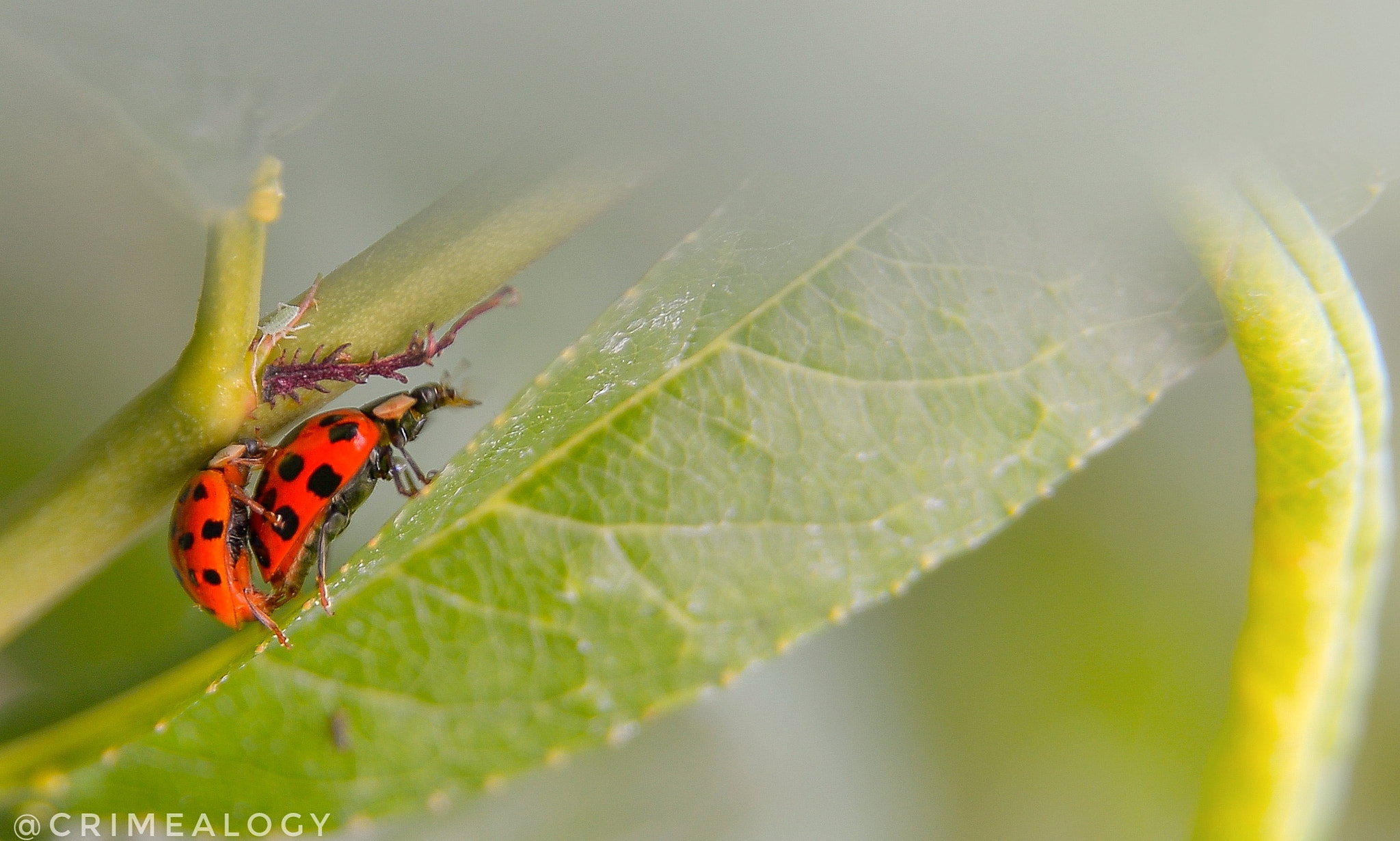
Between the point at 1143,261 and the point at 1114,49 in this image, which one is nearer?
the point at 1114,49

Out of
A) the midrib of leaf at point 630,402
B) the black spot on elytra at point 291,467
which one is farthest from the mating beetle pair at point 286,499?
the midrib of leaf at point 630,402

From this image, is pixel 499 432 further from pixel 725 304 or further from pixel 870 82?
pixel 870 82

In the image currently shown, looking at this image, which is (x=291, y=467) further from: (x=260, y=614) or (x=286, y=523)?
(x=260, y=614)

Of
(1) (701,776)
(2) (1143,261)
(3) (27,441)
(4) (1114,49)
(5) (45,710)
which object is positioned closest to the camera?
(4) (1114,49)

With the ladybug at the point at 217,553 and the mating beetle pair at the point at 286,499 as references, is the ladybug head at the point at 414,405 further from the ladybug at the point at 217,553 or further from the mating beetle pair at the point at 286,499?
the ladybug at the point at 217,553

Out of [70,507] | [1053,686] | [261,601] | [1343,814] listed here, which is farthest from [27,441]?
[1343,814]

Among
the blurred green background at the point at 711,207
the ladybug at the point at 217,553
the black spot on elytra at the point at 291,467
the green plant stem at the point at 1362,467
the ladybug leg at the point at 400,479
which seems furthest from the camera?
the ladybug leg at the point at 400,479

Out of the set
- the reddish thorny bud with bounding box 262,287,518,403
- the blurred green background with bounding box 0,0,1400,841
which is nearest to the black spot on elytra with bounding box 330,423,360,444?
the blurred green background with bounding box 0,0,1400,841
